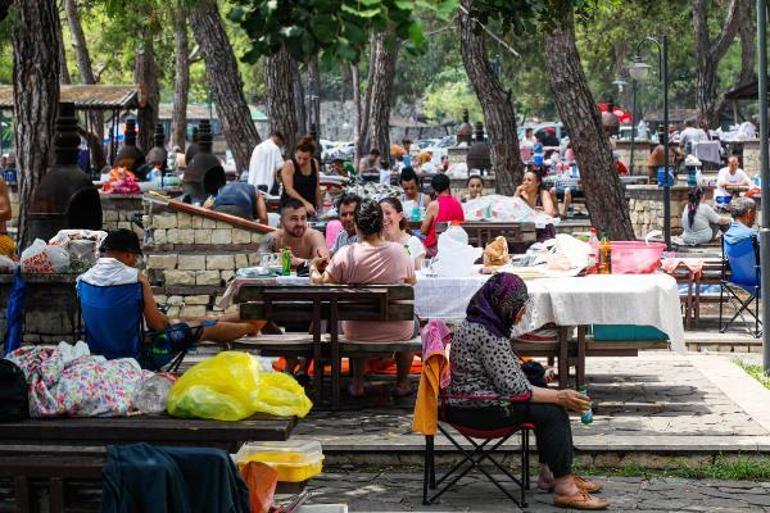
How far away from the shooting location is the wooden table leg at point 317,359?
1131cm

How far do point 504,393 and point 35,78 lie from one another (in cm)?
657

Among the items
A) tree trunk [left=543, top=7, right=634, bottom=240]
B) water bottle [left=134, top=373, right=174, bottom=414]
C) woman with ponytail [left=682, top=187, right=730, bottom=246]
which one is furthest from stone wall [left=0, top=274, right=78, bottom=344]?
woman with ponytail [left=682, top=187, right=730, bottom=246]

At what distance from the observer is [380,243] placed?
454 inches

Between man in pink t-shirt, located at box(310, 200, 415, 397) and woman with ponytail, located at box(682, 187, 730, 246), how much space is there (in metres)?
12.0

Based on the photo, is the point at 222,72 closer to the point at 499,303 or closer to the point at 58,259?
the point at 58,259

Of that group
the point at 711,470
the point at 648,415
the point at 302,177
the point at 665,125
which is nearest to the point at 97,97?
the point at 665,125

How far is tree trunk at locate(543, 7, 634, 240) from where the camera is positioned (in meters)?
19.1

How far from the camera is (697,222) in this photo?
2314 cm

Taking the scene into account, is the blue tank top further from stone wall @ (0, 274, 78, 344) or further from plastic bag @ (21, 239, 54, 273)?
plastic bag @ (21, 239, 54, 273)

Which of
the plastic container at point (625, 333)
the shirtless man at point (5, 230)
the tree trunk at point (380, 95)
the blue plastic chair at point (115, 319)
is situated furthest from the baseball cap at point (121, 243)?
the tree trunk at point (380, 95)

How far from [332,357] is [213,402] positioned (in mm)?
3699

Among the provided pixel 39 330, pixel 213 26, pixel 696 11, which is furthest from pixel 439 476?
pixel 696 11

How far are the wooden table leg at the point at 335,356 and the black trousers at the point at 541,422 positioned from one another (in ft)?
7.82

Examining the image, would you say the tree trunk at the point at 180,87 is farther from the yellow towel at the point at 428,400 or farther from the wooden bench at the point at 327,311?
the yellow towel at the point at 428,400
